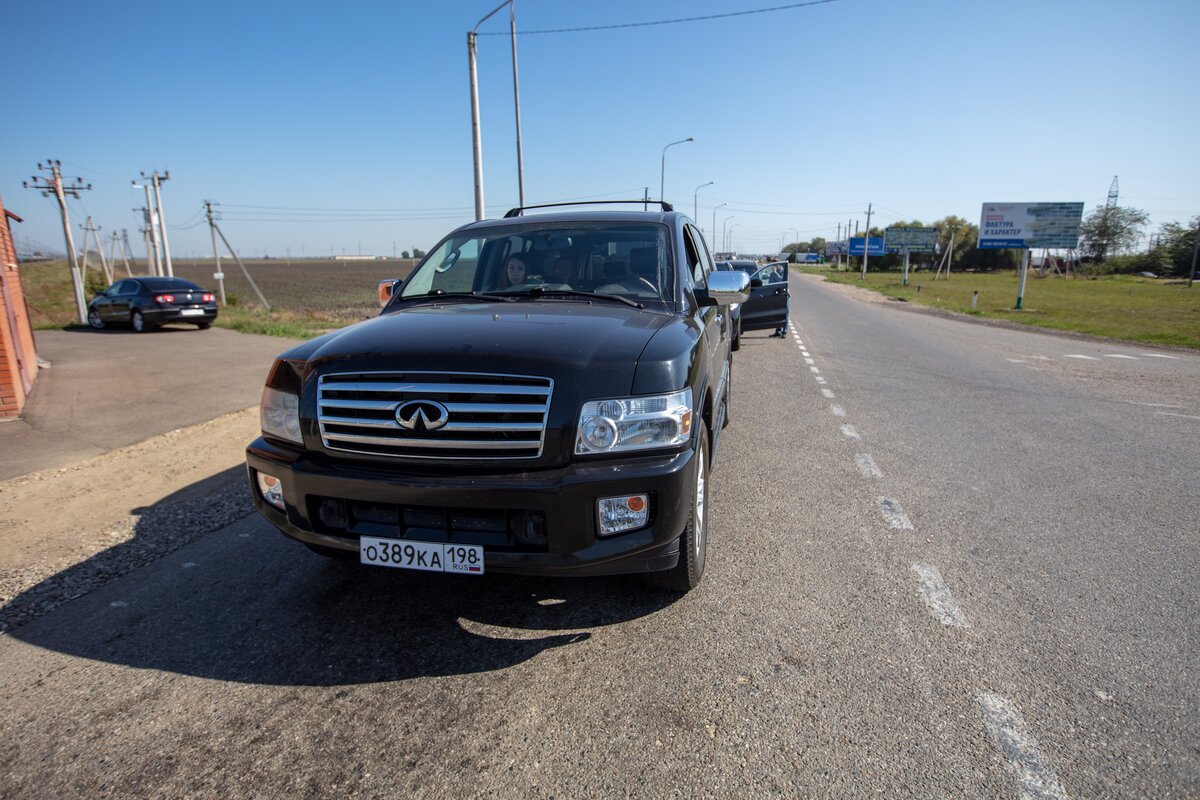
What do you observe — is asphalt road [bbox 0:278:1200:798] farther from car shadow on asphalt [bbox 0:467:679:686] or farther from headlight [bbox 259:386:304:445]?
headlight [bbox 259:386:304:445]

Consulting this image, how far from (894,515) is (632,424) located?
262 centimetres

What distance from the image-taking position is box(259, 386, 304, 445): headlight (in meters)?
3.00

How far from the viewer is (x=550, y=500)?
2582mm

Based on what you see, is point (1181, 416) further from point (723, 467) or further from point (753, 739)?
point (753, 739)

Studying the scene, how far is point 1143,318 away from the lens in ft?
78.6

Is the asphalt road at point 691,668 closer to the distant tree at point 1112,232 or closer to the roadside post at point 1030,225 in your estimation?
the roadside post at point 1030,225

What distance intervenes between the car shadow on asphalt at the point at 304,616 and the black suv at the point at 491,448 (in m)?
0.43

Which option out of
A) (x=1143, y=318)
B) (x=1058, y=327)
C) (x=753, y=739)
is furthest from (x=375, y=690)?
(x=1143, y=318)

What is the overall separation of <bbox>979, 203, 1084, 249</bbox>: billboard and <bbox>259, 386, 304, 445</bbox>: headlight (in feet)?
114

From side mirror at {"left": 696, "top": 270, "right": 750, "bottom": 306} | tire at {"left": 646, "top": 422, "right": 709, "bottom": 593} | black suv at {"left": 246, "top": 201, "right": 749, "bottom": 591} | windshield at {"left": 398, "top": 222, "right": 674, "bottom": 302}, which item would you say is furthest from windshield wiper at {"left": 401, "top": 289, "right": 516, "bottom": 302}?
tire at {"left": 646, "top": 422, "right": 709, "bottom": 593}

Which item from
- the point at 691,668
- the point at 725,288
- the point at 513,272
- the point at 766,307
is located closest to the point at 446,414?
the point at 691,668

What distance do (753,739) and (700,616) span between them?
862 mm

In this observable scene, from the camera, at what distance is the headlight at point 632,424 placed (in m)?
2.68

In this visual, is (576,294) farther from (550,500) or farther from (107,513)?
(107,513)
